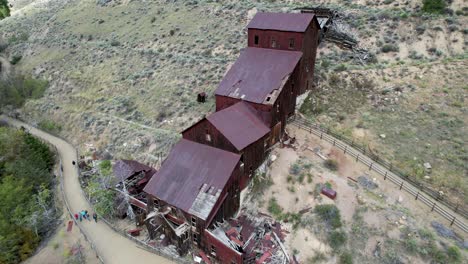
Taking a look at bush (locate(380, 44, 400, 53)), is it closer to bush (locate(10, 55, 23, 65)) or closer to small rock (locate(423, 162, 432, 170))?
small rock (locate(423, 162, 432, 170))

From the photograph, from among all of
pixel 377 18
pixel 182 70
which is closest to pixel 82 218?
pixel 182 70

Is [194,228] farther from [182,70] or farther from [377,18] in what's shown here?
[377,18]

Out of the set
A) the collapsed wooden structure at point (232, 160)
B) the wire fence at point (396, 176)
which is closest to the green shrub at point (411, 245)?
the wire fence at point (396, 176)

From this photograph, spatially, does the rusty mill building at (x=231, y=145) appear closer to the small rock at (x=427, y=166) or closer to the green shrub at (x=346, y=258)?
the green shrub at (x=346, y=258)

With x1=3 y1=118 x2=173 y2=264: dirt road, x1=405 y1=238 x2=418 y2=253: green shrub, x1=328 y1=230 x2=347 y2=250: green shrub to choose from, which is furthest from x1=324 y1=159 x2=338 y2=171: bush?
x1=3 y1=118 x2=173 y2=264: dirt road

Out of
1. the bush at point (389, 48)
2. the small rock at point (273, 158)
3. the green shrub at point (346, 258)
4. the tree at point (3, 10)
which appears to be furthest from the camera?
the tree at point (3, 10)

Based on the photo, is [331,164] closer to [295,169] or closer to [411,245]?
[295,169]
